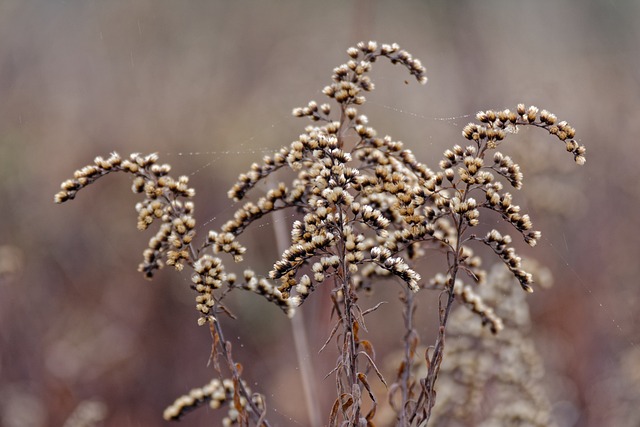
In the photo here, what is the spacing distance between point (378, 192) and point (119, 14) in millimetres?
8244

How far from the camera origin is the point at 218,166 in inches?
278

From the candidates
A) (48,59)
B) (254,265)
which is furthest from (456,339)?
(48,59)

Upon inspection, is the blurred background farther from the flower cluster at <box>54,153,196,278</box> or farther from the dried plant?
the flower cluster at <box>54,153,196,278</box>

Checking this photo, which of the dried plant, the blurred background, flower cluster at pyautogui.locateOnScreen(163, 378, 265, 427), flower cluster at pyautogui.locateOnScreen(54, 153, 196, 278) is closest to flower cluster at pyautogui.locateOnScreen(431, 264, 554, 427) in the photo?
the blurred background

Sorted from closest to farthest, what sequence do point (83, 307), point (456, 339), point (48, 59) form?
1. point (456, 339)
2. point (83, 307)
3. point (48, 59)

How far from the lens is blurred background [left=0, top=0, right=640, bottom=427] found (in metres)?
4.65

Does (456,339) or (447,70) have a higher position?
(447,70)

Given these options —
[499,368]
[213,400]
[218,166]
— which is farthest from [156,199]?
[218,166]

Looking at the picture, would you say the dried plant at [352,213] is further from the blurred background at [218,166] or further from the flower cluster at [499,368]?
the flower cluster at [499,368]

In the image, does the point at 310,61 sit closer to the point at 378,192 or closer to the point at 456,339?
the point at 456,339

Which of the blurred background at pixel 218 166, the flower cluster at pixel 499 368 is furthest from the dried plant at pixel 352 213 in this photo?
the flower cluster at pixel 499 368

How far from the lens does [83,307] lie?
532 cm

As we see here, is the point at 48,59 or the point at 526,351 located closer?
the point at 526,351

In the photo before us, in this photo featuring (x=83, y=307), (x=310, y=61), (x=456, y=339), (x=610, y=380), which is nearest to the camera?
(x=456, y=339)
